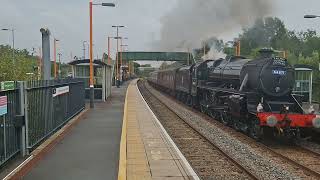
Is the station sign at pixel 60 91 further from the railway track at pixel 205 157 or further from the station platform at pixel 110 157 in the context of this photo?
the railway track at pixel 205 157

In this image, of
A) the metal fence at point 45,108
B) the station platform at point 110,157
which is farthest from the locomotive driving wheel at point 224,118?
the metal fence at point 45,108

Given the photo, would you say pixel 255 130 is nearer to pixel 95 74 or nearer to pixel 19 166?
pixel 19 166

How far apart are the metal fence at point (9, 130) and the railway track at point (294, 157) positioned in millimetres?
6168

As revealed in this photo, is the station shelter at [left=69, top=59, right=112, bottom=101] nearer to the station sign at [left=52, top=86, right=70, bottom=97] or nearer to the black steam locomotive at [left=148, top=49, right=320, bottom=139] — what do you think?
the black steam locomotive at [left=148, top=49, right=320, bottom=139]

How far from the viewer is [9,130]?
376 inches

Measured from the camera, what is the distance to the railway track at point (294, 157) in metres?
10.8

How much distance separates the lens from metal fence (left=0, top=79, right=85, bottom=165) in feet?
31.2

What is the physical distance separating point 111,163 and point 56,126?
538 centimetres

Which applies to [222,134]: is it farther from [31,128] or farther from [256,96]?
[31,128]

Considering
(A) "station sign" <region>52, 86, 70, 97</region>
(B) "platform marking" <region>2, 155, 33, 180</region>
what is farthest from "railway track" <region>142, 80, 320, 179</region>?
(A) "station sign" <region>52, 86, 70, 97</region>

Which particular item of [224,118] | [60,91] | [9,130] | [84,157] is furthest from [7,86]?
[224,118]

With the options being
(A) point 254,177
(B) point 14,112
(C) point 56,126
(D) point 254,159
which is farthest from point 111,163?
(C) point 56,126

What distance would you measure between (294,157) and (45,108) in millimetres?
6915

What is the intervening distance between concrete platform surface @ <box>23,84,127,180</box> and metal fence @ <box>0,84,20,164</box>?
62 centimetres
